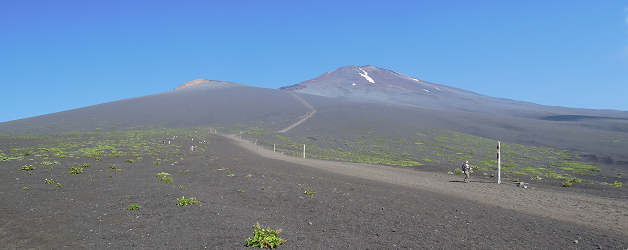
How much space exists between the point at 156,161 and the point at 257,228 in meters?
16.7

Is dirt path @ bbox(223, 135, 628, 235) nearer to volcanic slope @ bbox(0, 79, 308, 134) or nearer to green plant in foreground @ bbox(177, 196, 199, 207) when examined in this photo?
green plant in foreground @ bbox(177, 196, 199, 207)

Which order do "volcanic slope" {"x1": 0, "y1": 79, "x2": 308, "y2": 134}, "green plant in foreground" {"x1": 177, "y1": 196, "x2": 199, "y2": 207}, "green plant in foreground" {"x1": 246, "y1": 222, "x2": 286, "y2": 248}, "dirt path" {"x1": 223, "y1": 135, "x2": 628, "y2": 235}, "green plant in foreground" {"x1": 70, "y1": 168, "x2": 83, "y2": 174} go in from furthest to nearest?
"volcanic slope" {"x1": 0, "y1": 79, "x2": 308, "y2": 134}
"green plant in foreground" {"x1": 70, "y1": 168, "x2": 83, "y2": 174}
"green plant in foreground" {"x1": 177, "y1": 196, "x2": 199, "y2": 207}
"dirt path" {"x1": 223, "y1": 135, "x2": 628, "y2": 235}
"green plant in foreground" {"x1": 246, "y1": 222, "x2": 286, "y2": 248}

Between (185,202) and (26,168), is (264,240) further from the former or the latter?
(26,168)

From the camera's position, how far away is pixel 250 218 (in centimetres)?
994

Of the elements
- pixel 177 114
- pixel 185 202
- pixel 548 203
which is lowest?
pixel 548 203

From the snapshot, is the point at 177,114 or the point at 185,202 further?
the point at 177,114

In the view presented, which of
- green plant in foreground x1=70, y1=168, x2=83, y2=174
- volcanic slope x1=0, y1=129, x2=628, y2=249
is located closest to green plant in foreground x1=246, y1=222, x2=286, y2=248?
volcanic slope x1=0, y1=129, x2=628, y2=249

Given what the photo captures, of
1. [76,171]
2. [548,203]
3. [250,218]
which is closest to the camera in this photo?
[250,218]

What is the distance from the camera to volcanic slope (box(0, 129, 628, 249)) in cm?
796

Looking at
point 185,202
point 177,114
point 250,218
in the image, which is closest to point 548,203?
point 250,218

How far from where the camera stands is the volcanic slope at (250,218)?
26.1 feet

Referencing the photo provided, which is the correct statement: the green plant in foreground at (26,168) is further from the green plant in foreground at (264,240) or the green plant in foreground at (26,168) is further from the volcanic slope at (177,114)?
the volcanic slope at (177,114)

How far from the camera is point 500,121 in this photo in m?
112

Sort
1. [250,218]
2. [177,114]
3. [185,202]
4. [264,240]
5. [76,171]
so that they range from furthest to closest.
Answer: [177,114] < [76,171] < [185,202] < [250,218] < [264,240]
